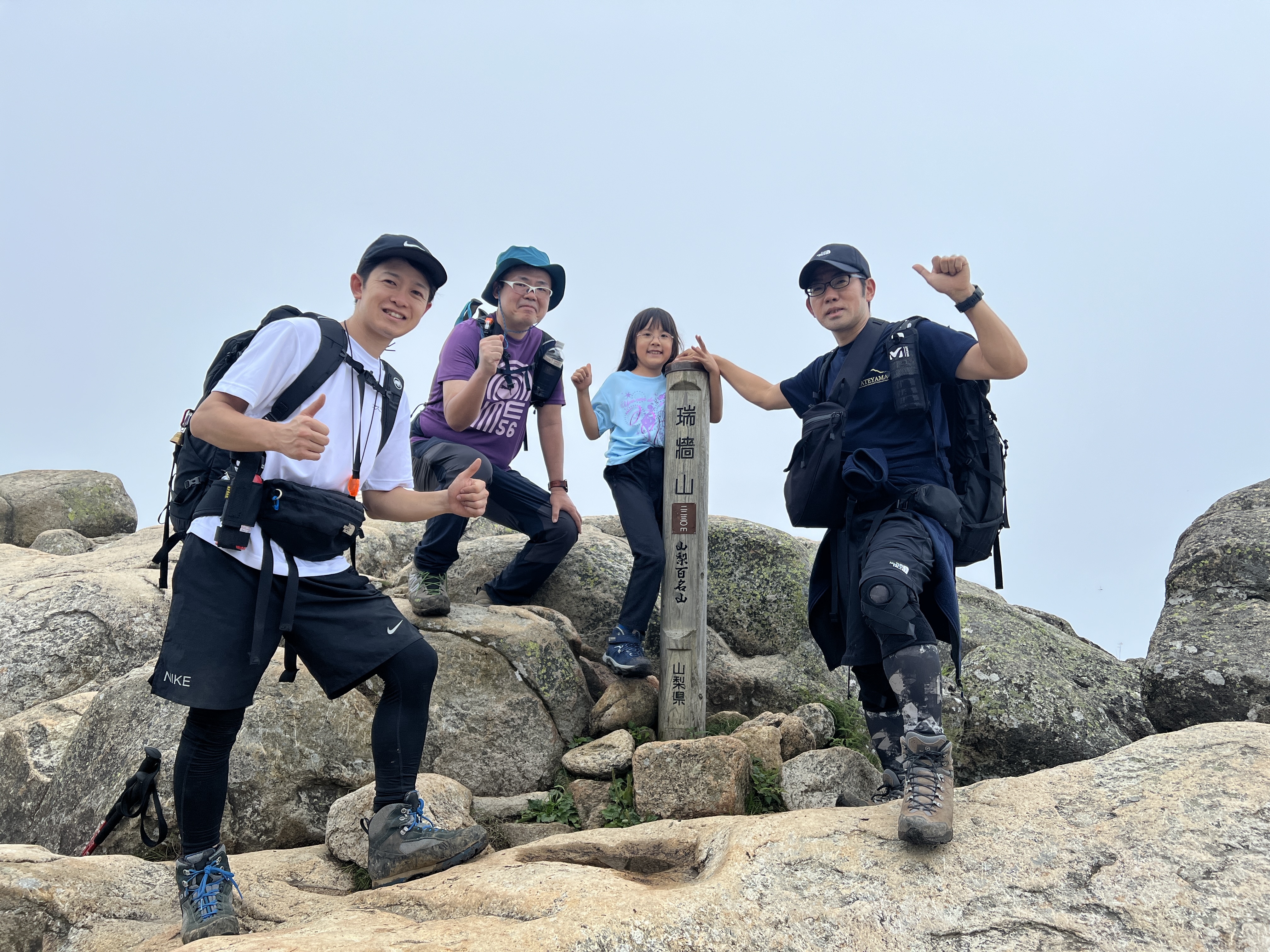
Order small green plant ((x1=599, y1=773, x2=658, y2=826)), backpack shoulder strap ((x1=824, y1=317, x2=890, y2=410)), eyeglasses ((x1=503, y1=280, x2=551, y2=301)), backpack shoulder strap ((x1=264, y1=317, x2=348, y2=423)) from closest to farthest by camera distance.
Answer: backpack shoulder strap ((x1=264, y1=317, x2=348, y2=423)) → backpack shoulder strap ((x1=824, y1=317, x2=890, y2=410)) → small green plant ((x1=599, y1=773, x2=658, y2=826)) → eyeglasses ((x1=503, y1=280, x2=551, y2=301))

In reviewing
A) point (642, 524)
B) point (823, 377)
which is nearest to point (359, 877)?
point (642, 524)

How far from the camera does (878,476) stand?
525 cm

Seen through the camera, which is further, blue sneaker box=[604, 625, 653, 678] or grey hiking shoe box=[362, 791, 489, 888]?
blue sneaker box=[604, 625, 653, 678]

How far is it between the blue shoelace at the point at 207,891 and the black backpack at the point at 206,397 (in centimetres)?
160

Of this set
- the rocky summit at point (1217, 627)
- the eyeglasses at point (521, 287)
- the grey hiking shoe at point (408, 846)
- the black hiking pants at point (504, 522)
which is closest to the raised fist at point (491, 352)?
the black hiking pants at point (504, 522)

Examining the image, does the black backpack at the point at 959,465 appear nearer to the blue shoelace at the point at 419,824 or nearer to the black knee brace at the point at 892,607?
the black knee brace at the point at 892,607

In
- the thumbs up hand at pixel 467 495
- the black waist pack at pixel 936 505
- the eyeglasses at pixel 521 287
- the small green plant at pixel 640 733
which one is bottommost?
the small green plant at pixel 640 733

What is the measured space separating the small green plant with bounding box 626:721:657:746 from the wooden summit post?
12 cm

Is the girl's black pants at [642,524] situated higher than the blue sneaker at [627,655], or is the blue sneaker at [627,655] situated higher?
the girl's black pants at [642,524]

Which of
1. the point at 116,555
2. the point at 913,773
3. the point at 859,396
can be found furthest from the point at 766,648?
the point at 116,555

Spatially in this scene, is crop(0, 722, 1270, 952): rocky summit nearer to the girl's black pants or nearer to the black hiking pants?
the girl's black pants

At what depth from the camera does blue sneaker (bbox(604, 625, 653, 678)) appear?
7.86 metres

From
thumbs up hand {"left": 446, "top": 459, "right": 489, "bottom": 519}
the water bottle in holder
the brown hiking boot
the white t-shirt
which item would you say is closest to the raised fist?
the white t-shirt

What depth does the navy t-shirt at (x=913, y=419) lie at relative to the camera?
538cm
